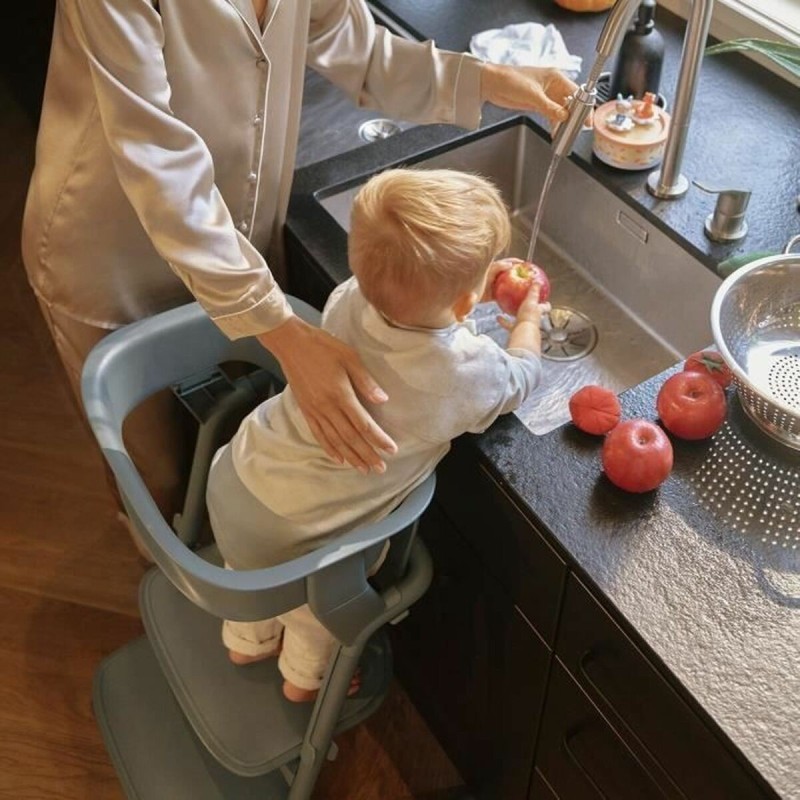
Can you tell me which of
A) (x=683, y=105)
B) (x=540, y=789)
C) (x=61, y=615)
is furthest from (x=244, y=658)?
(x=683, y=105)

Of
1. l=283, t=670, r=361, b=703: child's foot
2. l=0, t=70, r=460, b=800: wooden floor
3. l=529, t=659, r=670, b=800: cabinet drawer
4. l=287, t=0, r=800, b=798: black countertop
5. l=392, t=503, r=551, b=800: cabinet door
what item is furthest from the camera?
l=0, t=70, r=460, b=800: wooden floor

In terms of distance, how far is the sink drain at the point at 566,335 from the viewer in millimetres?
1306

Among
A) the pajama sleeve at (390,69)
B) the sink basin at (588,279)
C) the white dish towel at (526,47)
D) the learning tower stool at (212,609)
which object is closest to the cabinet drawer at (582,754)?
the learning tower stool at (212,609)

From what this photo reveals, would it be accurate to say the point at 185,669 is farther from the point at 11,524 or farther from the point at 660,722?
the point at 11,524

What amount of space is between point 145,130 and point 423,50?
42 cm

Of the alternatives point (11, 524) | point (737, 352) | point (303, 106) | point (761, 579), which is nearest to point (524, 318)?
point (737, 352)

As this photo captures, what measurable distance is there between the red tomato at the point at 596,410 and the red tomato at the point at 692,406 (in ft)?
0.15

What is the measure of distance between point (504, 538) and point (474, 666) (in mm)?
310

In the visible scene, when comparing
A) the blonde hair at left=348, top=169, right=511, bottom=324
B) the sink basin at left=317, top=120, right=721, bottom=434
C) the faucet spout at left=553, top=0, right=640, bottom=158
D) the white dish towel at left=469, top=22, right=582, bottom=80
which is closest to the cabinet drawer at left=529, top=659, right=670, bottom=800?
the sink basin at left=317, top=120, right=721, bottom=434

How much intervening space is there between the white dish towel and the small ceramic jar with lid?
6.3 inches

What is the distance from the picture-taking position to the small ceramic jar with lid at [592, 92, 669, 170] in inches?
48.1

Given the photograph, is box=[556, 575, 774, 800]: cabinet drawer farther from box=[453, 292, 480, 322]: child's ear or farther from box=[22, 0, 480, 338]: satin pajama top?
box=[22, 0, 480, 338]: satin pajama top

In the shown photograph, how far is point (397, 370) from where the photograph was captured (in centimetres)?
94

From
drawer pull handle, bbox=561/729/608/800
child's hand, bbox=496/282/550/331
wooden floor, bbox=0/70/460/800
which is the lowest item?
wooden floor, bbox=0/70/460/800
